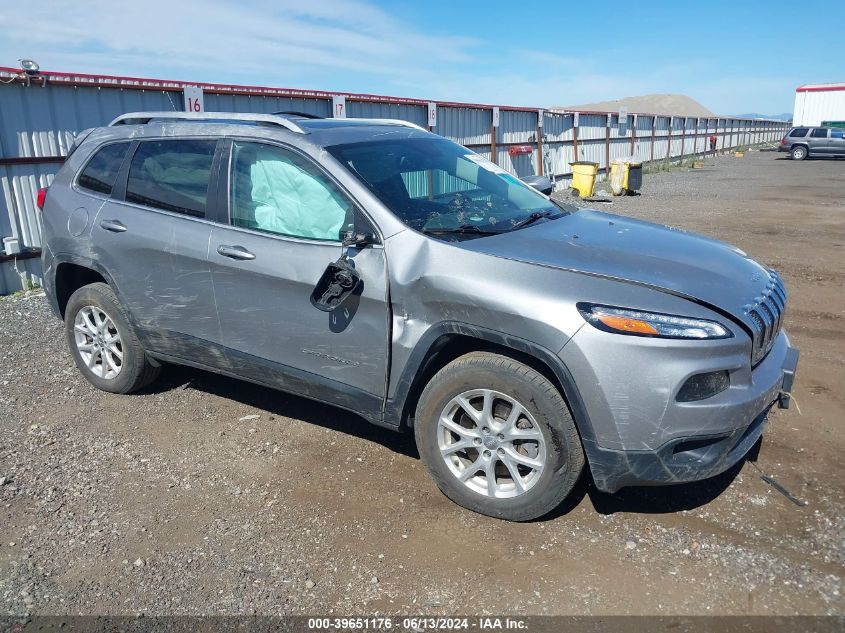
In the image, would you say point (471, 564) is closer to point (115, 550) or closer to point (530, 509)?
point (530, 509)

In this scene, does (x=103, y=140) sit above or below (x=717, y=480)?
above

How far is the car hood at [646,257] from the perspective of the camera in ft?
9.90

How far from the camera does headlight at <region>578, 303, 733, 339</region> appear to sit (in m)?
2.77

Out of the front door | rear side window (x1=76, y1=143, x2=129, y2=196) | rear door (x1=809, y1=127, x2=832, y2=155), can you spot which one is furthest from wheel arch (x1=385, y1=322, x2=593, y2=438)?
rear door (x1=809, y1=127, x2=832, y2=155)

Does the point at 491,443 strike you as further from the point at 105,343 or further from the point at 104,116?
the point at 104,116

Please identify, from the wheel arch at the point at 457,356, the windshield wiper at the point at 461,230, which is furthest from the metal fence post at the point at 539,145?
the wheel arch at the point at 457,356

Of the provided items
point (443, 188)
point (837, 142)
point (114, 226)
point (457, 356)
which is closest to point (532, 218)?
point (443, 188)

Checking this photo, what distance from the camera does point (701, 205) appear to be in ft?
54.0

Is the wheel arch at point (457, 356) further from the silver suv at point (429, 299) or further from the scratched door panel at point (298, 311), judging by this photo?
the scratched door panel at point (298, 311)

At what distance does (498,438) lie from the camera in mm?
3111

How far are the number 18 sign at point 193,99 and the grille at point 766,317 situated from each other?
320 inches

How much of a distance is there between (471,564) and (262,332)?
1702mm

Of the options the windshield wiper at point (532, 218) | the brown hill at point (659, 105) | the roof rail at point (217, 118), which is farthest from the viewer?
the brown hill at point (659, 105)

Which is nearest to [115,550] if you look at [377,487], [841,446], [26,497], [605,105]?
[26,497]
